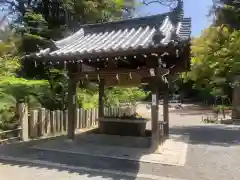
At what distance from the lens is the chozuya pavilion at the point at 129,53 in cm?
654

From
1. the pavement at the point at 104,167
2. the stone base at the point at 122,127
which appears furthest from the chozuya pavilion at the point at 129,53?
the pavement at the point at 104,167

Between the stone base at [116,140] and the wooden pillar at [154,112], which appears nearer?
the wooden pillar at [154,112]

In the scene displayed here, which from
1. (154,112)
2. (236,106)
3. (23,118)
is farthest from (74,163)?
(236,106)

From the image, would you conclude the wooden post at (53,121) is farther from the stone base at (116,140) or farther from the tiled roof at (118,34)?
the tiled roof at (118,34)

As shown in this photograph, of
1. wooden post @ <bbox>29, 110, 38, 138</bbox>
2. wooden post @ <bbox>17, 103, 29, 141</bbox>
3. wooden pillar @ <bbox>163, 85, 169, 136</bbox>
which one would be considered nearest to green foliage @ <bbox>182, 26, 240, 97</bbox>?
wooden pillar @ <bbox>163, 85, 169, 136</bbox>

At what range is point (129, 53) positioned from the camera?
6547 millimetres

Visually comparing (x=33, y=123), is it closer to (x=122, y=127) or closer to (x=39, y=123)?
(x=39, y=123)

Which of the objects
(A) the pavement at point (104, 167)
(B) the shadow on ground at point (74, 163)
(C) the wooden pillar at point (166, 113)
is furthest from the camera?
(C) the wooden pillar at point (166, 113)

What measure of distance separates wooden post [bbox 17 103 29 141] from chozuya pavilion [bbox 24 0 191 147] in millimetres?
1856

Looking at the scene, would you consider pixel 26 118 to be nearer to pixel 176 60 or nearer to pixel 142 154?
pixel 142 154

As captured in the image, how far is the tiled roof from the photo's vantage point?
7.52m

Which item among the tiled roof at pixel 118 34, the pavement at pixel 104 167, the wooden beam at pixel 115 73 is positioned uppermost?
the tiled roof at pixel 118 34

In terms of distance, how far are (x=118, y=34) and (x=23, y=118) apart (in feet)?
14.8

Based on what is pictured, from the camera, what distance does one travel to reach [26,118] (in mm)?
9062
